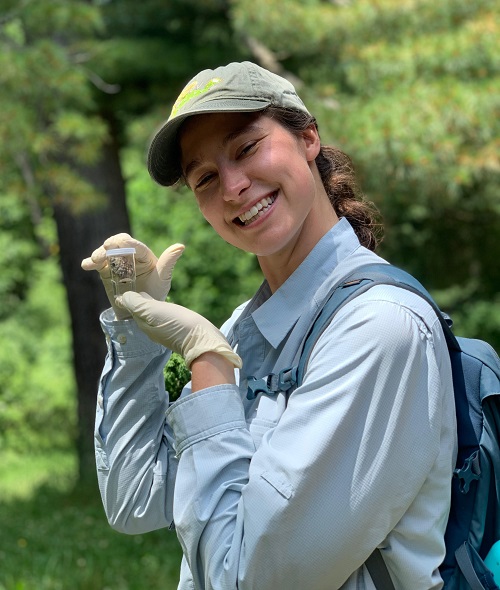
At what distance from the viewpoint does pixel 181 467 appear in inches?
53.1

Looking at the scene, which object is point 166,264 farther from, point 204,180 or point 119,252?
point 204,180

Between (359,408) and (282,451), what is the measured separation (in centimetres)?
12

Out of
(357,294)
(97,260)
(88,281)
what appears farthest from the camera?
(88,281)

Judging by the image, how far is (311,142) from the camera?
63.4 inches

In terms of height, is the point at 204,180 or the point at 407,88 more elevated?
the point at 204,180

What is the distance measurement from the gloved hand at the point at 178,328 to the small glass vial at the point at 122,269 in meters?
0.05

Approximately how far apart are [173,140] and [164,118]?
6.07 metres

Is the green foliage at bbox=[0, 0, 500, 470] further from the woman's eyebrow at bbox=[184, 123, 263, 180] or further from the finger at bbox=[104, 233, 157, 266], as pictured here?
the woman's eyebrow at bbox=[184, 123, 263, 180]

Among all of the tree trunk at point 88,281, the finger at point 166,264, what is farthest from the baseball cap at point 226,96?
the tree trunk at point 88,281

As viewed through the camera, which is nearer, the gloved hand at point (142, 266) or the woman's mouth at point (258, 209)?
the woman's mouth at point (258, 209)

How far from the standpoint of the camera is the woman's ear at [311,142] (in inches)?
62.8

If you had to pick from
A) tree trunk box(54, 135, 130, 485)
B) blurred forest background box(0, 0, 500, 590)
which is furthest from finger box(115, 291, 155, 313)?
tree trunk box(54, 135, 130, 485)

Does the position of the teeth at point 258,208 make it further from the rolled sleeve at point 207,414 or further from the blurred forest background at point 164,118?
the blurred forest background at point 164,118

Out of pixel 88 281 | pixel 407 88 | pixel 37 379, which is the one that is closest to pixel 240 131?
pixel 407 88
